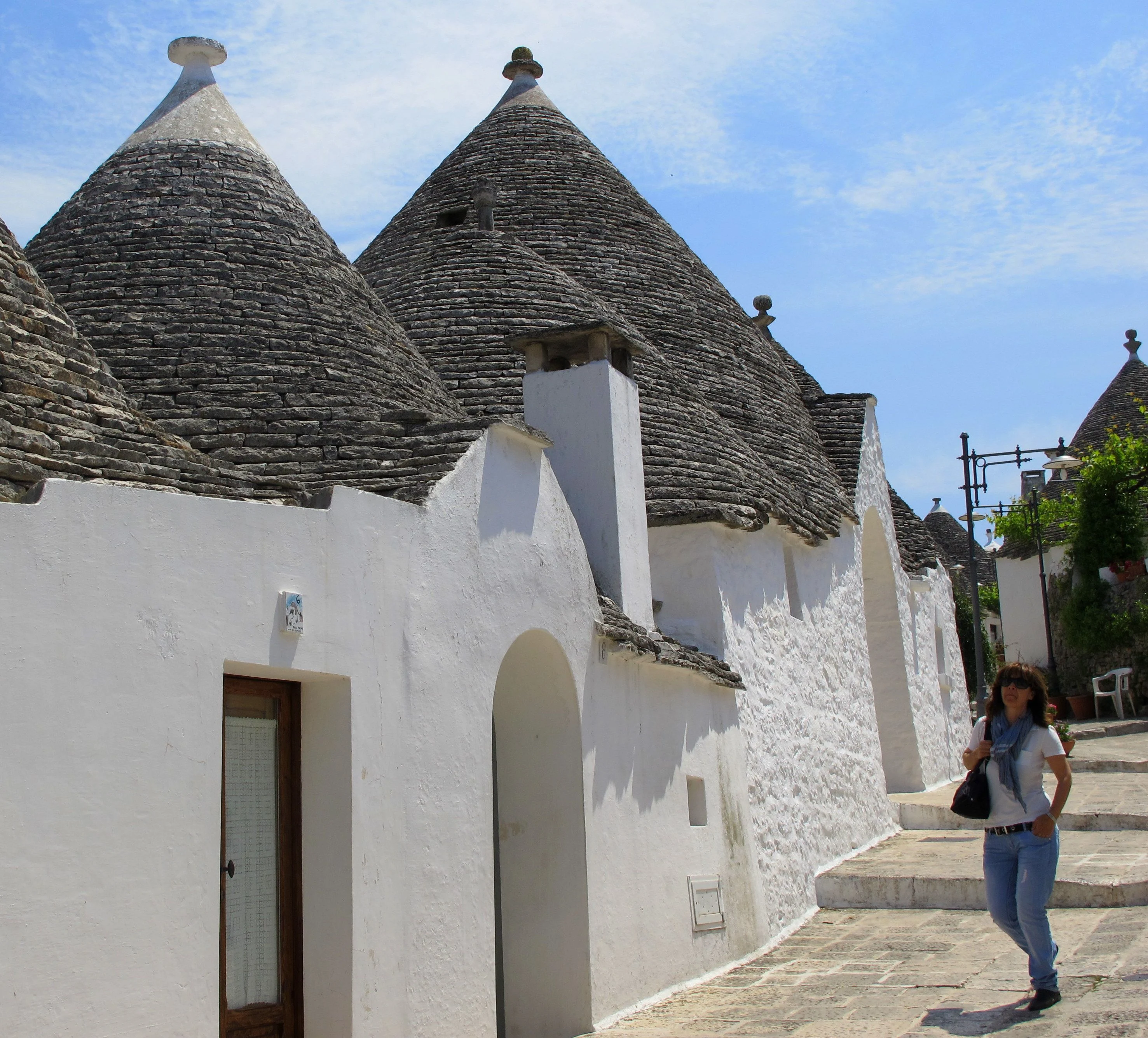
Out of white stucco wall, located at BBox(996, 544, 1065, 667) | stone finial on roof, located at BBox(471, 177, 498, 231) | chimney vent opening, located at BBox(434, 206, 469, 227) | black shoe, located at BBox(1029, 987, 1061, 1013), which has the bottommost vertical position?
black shoe, located at BBox(1029, 987, 1061, 1013)

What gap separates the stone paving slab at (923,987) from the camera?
586cm

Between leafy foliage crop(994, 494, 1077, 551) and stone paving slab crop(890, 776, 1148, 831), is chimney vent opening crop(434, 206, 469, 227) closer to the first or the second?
stone paving slab crop(890, 776, 1148, 831)

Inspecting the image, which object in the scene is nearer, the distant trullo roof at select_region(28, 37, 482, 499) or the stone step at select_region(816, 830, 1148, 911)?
the distant trullo roof at select_region(28, 37, 482, 499)

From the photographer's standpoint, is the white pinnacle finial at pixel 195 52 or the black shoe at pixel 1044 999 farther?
the white pinnacle finial at pixel 195 52

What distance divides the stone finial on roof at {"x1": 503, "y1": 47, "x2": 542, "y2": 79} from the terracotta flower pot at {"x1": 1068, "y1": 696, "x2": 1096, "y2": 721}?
1493cm

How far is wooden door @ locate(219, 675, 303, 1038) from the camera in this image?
5.21 metres

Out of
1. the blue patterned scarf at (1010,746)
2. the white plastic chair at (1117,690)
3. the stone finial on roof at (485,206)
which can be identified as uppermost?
the stone finial on roof at (485,206)

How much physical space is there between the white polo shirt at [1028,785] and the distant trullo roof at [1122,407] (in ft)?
76.0

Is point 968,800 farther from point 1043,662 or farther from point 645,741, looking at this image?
point 1043,662

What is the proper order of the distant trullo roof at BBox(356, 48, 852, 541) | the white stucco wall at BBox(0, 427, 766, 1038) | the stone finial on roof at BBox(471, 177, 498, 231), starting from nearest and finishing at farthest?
the white stucco wall at BBox(0, 427, 766, 1038)
the distant trullo roof at BBox(356, 48, 852, 541)
the stone finial on roof at BBox(471, 177, 498, 231)

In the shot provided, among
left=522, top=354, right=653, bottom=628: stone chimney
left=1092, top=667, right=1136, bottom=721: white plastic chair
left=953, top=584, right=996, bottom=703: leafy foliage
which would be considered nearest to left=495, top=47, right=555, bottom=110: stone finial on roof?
left=522, top=354, right=653, bottom=628: stone chimney

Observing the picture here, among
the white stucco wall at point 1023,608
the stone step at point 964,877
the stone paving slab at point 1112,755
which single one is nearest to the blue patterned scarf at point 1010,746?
the stone step at point 964,877

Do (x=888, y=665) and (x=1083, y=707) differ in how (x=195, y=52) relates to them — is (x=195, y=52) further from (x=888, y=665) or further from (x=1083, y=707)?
(x=1083, y=707)

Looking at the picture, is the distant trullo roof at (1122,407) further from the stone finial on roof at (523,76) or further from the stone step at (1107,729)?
the stone finial on roof at (523,76)
